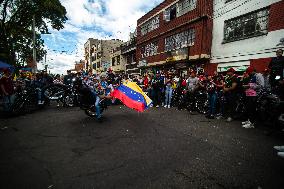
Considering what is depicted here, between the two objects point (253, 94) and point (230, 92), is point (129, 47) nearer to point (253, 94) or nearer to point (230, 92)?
point (230, 92)

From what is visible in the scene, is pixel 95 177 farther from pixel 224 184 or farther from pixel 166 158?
pixel 224 184

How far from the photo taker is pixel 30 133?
6801mm

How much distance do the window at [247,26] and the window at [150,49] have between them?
490 inches

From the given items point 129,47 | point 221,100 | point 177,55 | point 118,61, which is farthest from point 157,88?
point 118,61

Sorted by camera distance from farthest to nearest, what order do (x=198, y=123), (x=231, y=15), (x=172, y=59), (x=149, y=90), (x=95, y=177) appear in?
(x=172, y=59), (x=231, y=15), (x=149, y=90), (x=198, y=123), (x=95, y=177)

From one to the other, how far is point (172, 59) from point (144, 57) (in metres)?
9.29

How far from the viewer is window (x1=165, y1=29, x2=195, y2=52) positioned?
2197cm

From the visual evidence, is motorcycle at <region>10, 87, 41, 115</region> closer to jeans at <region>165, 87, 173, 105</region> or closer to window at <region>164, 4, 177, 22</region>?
jeans at <region>165, 87, 173, 105</region>

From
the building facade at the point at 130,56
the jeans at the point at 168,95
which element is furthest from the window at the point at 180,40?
the building facade at the point at 130,56

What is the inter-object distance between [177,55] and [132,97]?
51.8ft

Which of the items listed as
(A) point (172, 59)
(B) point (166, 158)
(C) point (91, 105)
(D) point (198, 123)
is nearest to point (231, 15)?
(A) point (172, 59)

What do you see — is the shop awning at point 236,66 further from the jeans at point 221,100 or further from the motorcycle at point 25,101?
the motorcycle at point 25,101

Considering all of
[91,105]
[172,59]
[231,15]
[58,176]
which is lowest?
[58,176]

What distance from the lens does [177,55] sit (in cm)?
2364
